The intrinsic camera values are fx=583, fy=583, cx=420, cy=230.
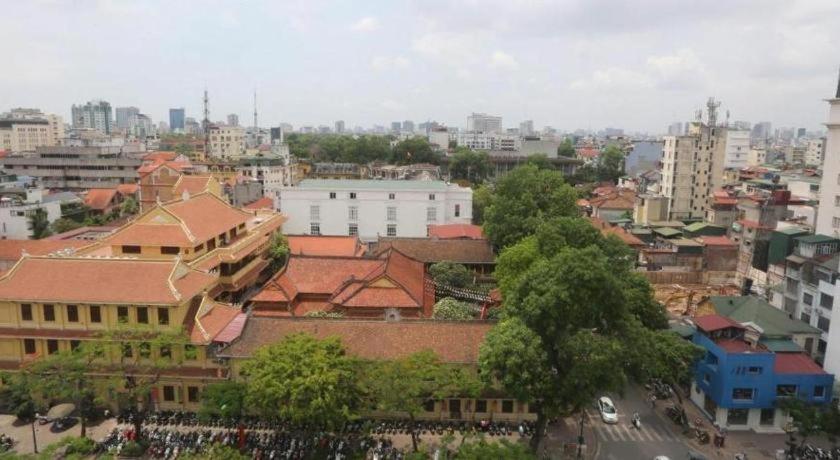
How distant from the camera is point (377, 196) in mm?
61531

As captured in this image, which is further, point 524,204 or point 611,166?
point 611,166

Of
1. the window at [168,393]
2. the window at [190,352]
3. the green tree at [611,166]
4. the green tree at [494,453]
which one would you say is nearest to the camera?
the green tree at [494,453]

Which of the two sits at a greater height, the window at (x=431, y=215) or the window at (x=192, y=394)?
the window at (x=431, y=215)

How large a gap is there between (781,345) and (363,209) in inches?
1588

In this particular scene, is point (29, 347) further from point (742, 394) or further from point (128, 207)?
point (128, 207)

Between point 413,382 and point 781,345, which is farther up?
point 413,382

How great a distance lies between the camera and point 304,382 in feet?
78.0

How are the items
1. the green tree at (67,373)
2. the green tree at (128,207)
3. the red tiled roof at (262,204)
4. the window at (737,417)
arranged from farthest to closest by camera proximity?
the green tree at (128,207), the red tiled roof at (262,204), the window at (737,417), the green tree at (67,373)

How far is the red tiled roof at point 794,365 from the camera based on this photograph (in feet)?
98.3

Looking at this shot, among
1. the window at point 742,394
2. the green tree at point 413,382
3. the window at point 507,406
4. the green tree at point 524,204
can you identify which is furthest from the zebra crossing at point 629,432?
the green tree at point 524,204

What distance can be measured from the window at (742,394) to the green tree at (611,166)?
94.0m

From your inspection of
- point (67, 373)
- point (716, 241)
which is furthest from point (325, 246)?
point (716, 241)

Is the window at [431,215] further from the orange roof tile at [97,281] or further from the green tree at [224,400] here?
the green tree at [224,400]

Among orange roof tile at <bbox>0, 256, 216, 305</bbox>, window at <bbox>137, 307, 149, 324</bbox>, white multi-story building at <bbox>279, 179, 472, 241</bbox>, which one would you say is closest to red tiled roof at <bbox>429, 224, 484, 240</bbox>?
white multi-story building at <bbox>279, 179, 472, 241</bbox>
